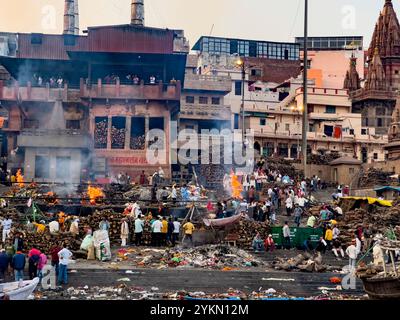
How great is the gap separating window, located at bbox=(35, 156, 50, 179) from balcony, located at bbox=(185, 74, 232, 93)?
22.9 metres

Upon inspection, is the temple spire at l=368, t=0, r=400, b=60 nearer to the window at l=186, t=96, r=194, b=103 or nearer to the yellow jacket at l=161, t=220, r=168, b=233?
the window at l=186, t=96, r=194, b=103

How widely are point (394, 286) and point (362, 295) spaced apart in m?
2.34

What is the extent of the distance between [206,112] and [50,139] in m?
Answer: 23.0

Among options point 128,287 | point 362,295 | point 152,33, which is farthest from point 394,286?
point 152,33

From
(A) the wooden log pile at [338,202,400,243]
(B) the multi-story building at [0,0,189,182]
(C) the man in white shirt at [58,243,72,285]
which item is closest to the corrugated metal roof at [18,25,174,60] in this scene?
(B) the multi-story building at [0,0,189,182]

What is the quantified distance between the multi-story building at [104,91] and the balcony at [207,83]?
1095 cm

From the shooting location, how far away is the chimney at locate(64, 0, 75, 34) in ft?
182

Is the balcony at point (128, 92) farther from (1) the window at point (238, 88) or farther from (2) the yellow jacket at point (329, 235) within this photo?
(1) the window at point (238, 88)

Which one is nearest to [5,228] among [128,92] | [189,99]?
[128,92]

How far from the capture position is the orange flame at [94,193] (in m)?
28.4

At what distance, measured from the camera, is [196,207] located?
27.0 metres

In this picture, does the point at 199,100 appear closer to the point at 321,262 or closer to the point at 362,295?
the point at 321,262
